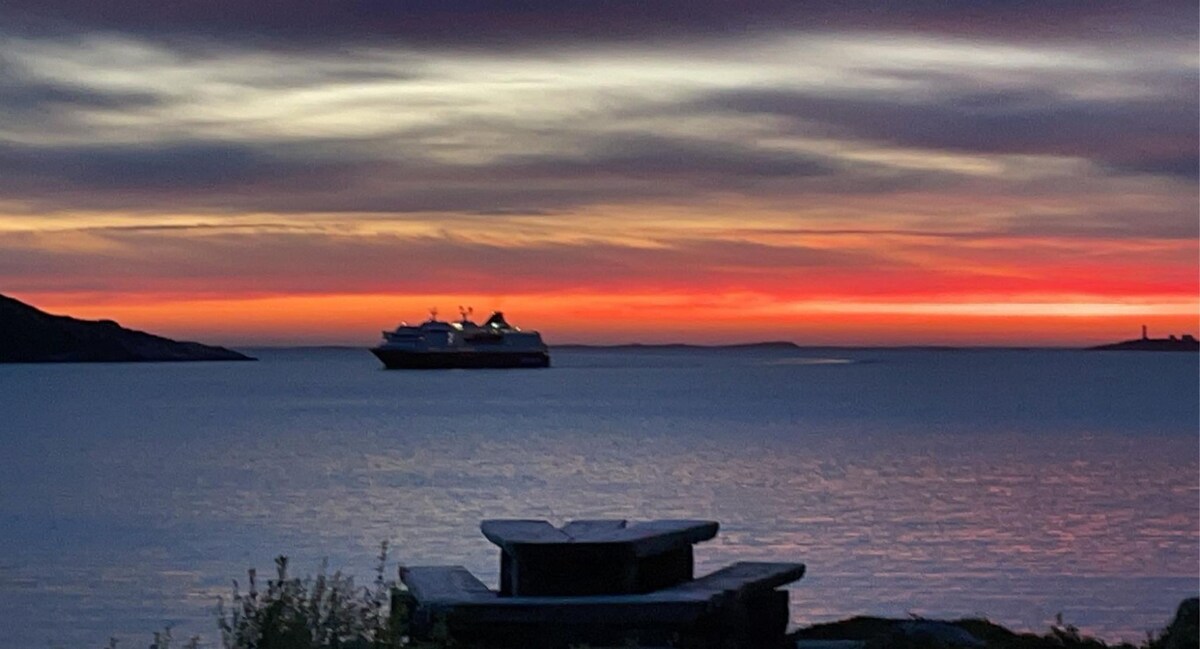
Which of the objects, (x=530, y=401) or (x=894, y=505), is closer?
(x=894, y=505)

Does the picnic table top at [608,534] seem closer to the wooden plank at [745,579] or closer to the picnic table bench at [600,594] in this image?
the picnic table bench at [600,594]

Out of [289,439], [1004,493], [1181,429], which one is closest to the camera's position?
[1004,493]

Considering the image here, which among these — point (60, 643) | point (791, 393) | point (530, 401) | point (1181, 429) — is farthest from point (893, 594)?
point (791, 393)

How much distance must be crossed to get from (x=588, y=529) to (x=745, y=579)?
3.05 ft

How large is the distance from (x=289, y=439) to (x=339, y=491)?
93.2 feet

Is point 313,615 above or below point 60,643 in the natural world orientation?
above

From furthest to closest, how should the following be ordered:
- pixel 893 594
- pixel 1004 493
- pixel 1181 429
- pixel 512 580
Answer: pixel 1181 429
pixel 1004 493
pixel 893 594
pixel 512 580

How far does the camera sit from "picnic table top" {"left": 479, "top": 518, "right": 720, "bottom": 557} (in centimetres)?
970

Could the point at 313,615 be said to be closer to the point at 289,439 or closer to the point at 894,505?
the point at 894,505

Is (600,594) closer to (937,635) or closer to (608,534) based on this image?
(608,534)

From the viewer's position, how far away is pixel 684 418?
91.4m

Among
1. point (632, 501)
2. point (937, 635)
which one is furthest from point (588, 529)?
point (632, 501)

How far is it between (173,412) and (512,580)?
325 feet

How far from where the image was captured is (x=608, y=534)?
32.7 ft
